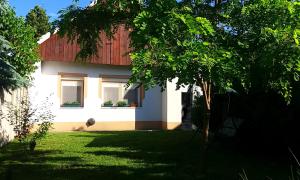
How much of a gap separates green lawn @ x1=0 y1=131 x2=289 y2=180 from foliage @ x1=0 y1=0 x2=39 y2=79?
8.49ft

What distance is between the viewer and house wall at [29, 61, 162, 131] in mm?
23922

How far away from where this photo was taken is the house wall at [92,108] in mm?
23922

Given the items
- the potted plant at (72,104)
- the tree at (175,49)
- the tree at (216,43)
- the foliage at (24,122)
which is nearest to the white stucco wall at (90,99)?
the potted plant at (72,104)

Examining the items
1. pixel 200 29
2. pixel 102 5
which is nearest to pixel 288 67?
pixel 200 29

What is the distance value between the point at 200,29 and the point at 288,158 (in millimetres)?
7283

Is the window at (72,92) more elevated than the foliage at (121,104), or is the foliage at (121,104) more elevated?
the window at (72,92)

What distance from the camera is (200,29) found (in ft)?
24.0

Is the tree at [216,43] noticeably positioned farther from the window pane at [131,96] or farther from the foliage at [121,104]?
the window pane at [131,96]

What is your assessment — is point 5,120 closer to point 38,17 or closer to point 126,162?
point 126,162

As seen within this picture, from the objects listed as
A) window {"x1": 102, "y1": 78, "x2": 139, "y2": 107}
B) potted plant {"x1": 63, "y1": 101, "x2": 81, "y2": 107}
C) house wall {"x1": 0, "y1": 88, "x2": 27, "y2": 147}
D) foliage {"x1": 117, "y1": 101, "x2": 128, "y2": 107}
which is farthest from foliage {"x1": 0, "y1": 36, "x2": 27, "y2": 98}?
foliage {"x1": 117, "y1": 101, "x2": 128, "y2": 107}

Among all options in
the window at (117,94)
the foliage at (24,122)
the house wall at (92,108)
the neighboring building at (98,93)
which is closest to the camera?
the foliage at (24,122)

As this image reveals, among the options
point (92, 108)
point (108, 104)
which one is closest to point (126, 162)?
point (92, 108)

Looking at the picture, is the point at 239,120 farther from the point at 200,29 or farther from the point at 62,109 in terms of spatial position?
the point at 62,109

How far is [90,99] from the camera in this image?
24.8 meters
